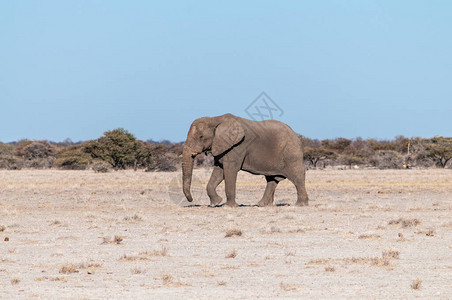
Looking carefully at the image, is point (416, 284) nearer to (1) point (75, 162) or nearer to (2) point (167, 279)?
(2) point (167, 279)

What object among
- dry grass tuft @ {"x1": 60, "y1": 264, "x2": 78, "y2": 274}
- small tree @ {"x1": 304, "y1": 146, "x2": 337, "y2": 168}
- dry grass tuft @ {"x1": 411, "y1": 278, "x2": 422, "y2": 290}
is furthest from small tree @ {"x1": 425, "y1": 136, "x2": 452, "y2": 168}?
dry grass tuft @ {"x1": 60, "y1": 264, "x2": 78, "y2": 274}

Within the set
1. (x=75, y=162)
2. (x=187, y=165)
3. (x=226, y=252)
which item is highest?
(x=75, y=162)

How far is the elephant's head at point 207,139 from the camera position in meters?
21.3

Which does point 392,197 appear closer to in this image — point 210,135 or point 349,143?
point 210,135

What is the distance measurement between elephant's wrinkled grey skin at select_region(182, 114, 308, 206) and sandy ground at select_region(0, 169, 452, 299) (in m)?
1.05

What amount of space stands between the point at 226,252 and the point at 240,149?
8.64 metres

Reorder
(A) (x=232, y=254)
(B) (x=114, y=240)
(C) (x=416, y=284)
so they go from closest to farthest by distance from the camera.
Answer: (C) (x=416, y=284) < (A) (x=232, y=254) < (B) (x=114, y=240)

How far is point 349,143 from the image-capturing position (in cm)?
10100

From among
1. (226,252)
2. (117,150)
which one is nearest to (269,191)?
(226,252)

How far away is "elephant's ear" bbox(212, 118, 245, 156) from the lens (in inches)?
838

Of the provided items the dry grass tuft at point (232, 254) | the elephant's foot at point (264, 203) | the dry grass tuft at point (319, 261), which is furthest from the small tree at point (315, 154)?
the dry grass tuft at point (319, 261)

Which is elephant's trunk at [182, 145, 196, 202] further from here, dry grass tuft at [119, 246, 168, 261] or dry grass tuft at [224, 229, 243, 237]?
dry grass tuft at [119, 246, 168, 261]

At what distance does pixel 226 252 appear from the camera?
13.2 m

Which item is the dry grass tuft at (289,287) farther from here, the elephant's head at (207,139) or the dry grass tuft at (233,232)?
the elephant's head at (207,139)
